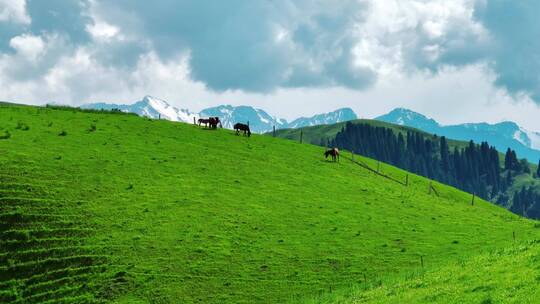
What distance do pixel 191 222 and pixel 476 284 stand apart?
92.5 feet

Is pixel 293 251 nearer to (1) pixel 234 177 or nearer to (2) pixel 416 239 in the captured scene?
(2) pixel 416 239

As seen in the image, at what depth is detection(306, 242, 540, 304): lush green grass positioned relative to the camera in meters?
20.1

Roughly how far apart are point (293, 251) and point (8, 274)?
2135cm

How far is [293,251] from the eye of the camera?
4319 cm

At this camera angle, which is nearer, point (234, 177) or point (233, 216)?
point (233, 216)

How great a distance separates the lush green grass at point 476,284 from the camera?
20094mm

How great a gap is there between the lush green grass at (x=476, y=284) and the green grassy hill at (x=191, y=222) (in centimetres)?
616

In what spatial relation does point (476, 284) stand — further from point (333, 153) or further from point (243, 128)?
point (243, 128)

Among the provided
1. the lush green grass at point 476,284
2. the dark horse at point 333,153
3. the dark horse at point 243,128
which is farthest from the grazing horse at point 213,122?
the lush green grass at point 476,284

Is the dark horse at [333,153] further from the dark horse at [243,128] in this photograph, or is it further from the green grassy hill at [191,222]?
the dark horse at [243,128]

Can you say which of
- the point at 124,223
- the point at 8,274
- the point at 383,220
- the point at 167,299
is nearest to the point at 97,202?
the point at 124,223

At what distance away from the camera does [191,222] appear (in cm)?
4588

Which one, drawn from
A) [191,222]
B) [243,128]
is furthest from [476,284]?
[243,128]

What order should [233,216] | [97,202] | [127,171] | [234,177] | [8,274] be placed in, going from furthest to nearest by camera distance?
1. [234,177]
2. [127,171]
3. [233,216]
4. [97,202]
5. [8,274]
